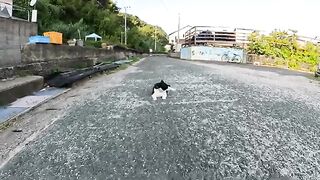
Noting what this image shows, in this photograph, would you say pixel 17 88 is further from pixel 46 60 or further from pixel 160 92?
pixel 46 60

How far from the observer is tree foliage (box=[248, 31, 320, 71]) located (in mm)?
31031

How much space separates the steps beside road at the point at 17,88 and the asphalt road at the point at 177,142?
137cm

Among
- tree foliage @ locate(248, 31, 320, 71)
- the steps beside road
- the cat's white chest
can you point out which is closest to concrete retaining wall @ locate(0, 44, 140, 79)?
the steps beside road

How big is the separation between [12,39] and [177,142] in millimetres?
6503

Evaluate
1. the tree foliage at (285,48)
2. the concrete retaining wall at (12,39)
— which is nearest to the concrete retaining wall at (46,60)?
the concrete retaining wall at (12,39)

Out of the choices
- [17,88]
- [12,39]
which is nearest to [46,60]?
[12,39]

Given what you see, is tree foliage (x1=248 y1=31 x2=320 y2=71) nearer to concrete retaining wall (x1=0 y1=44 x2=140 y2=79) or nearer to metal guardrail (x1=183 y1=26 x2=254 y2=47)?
metal guardrail (x1=183 y1=26 x2=254 y2=47)

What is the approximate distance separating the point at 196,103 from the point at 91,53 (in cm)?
1164

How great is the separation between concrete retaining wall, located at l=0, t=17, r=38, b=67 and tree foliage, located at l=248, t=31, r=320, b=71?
78.7 ft

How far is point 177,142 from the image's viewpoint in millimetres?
4707

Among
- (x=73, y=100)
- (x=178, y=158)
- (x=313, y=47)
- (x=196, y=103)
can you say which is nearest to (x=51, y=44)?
(x=73, y=100)

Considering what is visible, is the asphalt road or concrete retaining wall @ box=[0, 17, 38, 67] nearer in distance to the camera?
the asphalt road

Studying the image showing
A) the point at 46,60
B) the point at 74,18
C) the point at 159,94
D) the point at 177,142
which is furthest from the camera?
the point at 74,18

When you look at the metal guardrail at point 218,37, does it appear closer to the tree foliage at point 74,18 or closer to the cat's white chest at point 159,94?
the tree foliage at point 74,18
